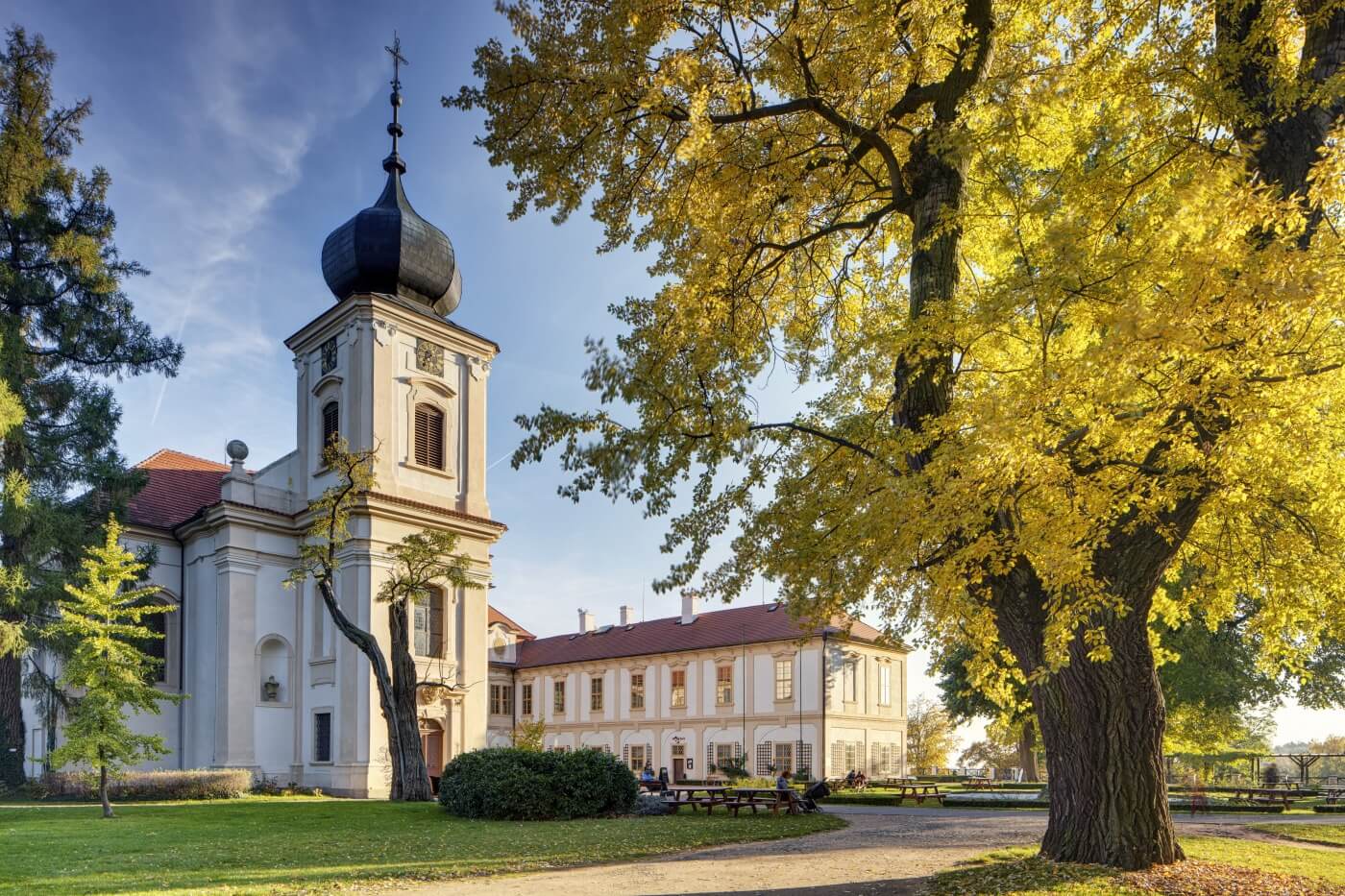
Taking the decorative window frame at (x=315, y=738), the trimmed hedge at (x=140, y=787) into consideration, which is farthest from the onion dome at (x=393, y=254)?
the trimmed hedge at (x=140, y=787)

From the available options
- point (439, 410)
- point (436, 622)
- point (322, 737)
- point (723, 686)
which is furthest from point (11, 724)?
point (723, 686)

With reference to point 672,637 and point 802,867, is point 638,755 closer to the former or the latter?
point 672,637

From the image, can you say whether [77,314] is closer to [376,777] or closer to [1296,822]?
[376,777]

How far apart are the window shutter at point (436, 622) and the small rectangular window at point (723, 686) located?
1906 cm

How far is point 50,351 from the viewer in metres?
26.0

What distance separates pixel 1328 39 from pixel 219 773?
83.5 feet

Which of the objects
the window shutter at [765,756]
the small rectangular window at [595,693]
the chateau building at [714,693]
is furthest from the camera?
the small rectangular window at [595,693]

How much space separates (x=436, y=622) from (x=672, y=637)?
2097 cm

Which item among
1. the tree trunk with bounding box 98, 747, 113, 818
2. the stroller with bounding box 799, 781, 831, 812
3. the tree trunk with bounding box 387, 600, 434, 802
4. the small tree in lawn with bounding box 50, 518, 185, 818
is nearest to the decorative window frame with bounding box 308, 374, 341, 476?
the tree trunk with bounding box 387, 600, 434, 802

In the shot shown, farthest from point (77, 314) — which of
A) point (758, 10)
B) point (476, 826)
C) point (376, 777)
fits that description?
point (758, 10)

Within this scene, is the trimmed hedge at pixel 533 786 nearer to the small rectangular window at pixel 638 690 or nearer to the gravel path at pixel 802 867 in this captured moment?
the gravel path at pixel 802 867

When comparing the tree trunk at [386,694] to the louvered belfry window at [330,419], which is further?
the louvered belfry window at [330,419]

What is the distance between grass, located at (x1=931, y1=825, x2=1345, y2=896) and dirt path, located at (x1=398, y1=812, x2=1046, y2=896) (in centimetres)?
52

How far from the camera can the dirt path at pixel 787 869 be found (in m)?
9.40
